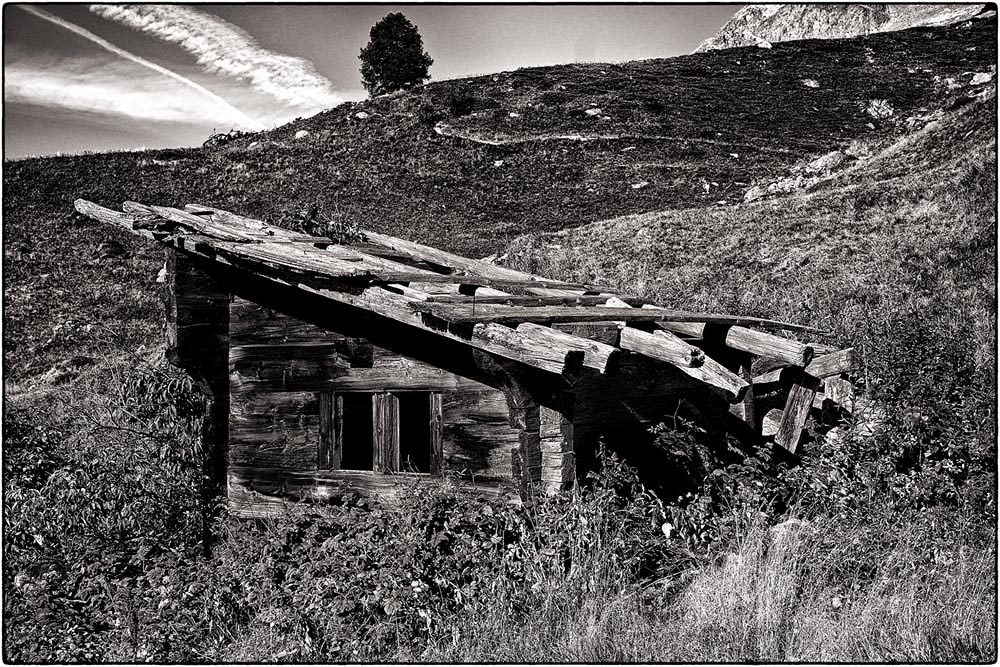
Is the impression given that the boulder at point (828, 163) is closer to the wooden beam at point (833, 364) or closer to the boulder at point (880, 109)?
the boulder at point (880, 109)

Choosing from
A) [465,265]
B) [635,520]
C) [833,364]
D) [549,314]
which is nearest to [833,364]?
[833,364]

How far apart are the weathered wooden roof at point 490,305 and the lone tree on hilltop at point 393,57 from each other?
134 ft

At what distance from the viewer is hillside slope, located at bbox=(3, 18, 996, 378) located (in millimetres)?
23312

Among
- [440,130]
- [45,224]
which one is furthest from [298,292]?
[440,130]

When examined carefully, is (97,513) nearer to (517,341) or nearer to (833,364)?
(517,341)

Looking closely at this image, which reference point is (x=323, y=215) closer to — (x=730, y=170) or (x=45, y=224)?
(x=45, y=224)

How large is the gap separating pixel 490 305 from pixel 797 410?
269 centimetres

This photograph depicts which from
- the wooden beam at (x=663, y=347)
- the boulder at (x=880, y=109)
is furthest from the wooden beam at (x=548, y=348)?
the boulder at (x=880, y=109)

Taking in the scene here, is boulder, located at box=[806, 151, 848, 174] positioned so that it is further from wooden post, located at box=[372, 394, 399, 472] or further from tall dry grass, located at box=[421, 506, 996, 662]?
tall dry grass, located at box=[421, 506, 996, 662]

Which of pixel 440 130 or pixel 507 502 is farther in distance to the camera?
pixel 440 130

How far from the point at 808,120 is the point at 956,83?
22.1 ft

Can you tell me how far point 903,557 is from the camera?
573 centimetres

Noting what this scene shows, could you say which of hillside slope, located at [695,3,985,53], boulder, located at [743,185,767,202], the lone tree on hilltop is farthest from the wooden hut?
hillside slope, located at [695,3,985,53]

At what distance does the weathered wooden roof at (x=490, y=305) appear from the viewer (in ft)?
18.4
